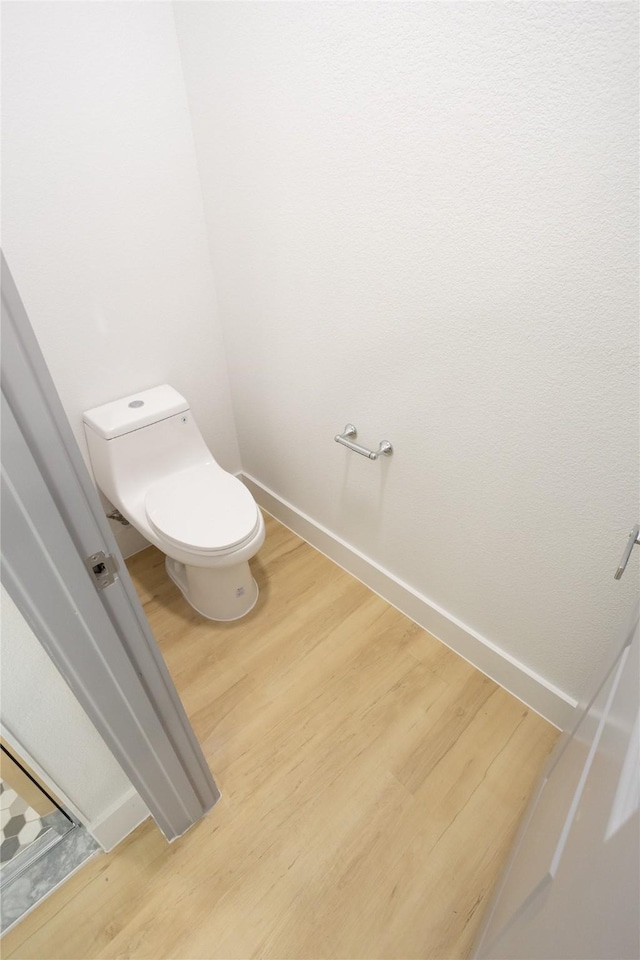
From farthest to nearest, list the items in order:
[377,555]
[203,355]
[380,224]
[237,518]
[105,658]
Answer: [203,355]
[377,555]
[237,518]
[380,224]
[105,658]

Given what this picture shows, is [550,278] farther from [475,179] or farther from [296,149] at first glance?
[296,149]

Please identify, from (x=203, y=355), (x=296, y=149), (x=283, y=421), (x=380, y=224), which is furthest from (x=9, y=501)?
(x=203, y=355)

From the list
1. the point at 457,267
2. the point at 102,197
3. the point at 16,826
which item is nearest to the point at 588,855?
the point at 457,267

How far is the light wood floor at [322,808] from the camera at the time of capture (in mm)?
1013

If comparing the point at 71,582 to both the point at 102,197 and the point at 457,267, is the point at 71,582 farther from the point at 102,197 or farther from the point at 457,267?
the point at 102,197

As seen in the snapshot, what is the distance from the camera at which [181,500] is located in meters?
1.56

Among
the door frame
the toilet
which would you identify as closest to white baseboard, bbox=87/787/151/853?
the door frame

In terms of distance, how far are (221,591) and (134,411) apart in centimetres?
71

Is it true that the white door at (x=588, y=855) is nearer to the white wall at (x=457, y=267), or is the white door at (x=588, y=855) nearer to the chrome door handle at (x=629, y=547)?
the chrome door handle at (x=629, y=547)

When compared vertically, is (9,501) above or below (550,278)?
below

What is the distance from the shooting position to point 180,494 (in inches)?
62.7

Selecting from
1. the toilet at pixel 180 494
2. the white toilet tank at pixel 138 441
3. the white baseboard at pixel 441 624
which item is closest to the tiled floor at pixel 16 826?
the toilet at pixel 180 494

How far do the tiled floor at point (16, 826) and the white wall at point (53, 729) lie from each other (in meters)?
0.17

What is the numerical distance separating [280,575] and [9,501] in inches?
53.3
